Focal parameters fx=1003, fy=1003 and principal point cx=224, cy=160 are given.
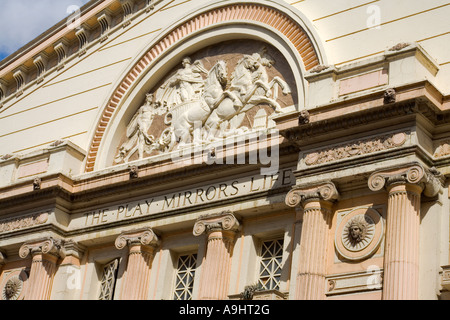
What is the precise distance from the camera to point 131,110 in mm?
28281

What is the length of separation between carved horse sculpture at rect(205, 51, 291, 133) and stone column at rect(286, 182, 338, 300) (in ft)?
13.0

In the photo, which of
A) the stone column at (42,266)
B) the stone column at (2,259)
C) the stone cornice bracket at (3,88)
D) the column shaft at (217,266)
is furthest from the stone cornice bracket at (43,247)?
the stone cornice bracket at (3,88)

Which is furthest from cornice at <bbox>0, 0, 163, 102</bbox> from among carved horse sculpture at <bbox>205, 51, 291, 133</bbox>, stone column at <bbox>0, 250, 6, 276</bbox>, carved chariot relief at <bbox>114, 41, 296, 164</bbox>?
stone column at <bbox>0, 250, 6, 276</bbox>

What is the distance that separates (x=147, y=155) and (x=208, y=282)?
5.15 m

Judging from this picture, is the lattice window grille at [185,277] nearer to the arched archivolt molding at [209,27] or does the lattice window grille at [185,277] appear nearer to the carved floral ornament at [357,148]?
the arched archivolt molding at [209,27]

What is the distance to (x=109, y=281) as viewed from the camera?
86.0ft

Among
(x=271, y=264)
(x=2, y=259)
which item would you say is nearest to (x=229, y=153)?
(x=271, y=264)

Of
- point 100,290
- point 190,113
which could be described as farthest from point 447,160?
point 100,290

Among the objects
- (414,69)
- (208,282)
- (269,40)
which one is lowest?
(208,282)

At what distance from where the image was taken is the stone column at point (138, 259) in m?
24.8

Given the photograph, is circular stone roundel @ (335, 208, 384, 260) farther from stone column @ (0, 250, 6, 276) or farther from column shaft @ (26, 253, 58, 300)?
stone column @ (0, 250, 6, 276)

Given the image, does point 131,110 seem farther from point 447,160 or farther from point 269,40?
point 447,160

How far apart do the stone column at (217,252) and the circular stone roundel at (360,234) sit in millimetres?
3226

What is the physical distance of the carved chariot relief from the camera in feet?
82.9
